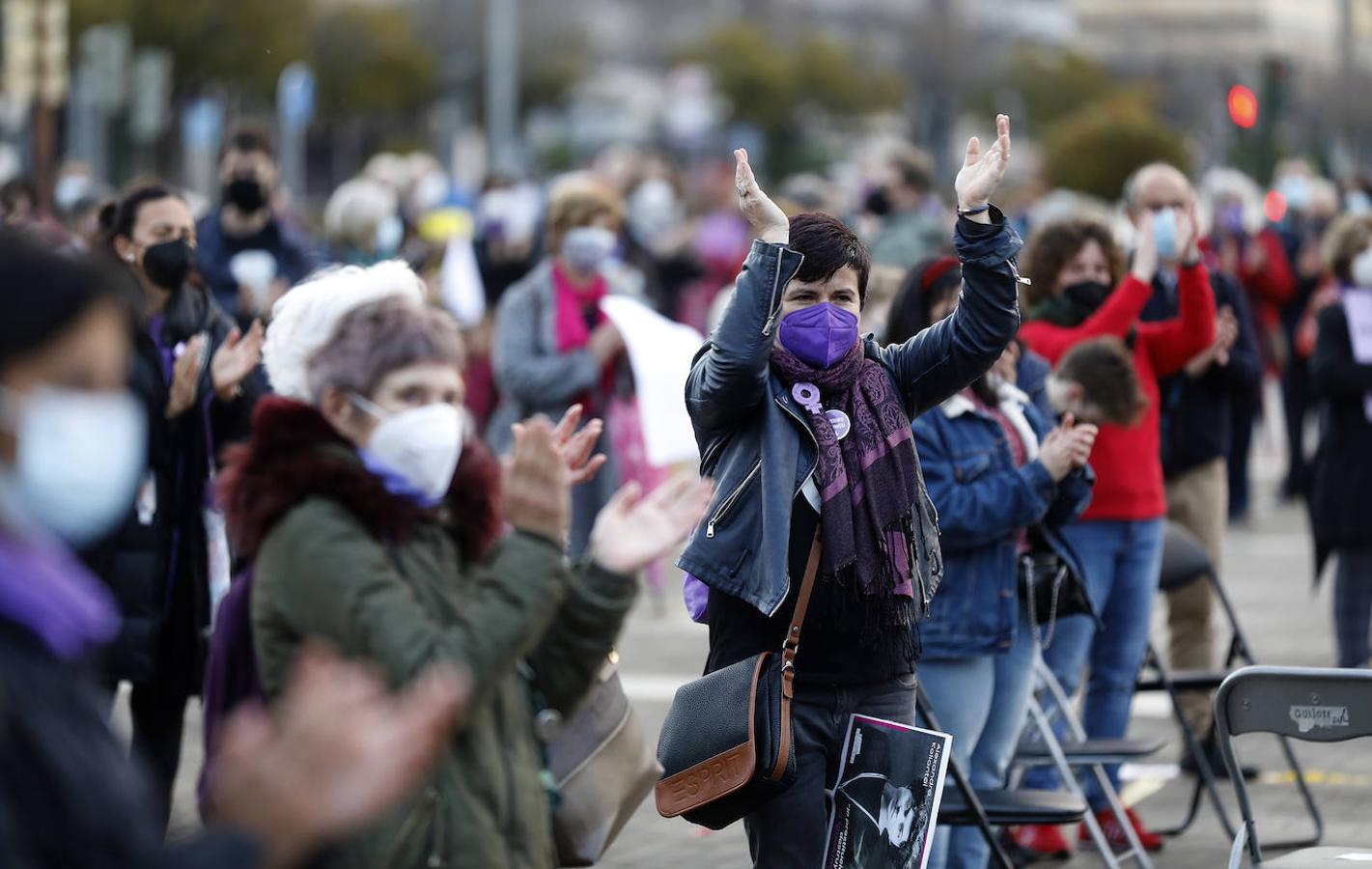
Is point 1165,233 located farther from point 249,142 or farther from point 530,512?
point 530,512

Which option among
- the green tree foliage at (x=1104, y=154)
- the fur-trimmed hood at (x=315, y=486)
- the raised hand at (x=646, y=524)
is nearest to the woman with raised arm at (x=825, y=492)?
the raised hand at (x=646, y=524)

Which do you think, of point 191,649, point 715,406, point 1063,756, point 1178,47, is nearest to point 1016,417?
point 1063,756

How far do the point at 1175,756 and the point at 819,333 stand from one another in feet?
14.7

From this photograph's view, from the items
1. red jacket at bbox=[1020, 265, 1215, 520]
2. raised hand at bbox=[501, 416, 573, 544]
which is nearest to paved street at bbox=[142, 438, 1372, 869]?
red jacket at bbox=[1020, 265, 1215, 520]

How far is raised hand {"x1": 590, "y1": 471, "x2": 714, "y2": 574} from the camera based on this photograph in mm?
3346

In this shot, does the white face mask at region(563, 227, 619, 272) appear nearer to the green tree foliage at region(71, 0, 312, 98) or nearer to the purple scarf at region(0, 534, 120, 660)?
the purple scarf at region(0, 534, 120, 660)

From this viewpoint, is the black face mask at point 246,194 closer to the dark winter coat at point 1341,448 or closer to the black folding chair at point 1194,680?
the black folding chair at point 1194,680

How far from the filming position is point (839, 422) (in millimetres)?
4594

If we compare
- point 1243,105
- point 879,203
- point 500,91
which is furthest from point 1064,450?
point 500,91

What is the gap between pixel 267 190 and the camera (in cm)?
912

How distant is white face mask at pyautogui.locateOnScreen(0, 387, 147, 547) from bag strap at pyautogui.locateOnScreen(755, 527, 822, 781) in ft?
7.34

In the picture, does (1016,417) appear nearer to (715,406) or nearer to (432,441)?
(715,406)

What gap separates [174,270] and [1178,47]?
315ft

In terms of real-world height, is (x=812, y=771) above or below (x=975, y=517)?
below
